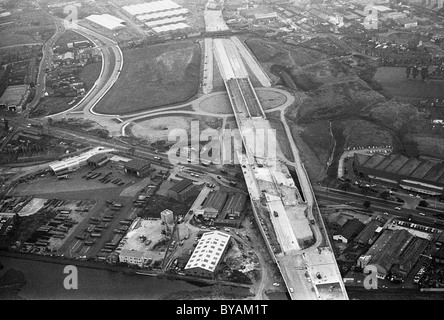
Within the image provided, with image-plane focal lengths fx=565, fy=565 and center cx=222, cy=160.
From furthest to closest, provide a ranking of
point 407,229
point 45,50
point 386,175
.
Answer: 1. point 45,50
2. point 386,175
3. point 407,229

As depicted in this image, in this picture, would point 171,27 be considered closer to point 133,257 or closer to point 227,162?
point 227,162

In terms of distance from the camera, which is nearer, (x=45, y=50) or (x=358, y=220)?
(x=358, y=220)

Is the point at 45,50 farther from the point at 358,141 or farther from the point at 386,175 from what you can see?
the point at 386,175

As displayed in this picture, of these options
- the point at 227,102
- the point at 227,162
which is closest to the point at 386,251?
the point at 227,162

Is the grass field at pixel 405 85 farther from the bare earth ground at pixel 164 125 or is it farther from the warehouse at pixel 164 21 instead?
the warehouse at pixel 164 21

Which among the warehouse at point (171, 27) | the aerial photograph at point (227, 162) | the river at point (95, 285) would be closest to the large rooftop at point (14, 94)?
the aerial photograph at point (227, 162)

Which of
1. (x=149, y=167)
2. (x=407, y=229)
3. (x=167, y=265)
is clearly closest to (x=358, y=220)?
(x=407, y=229)
